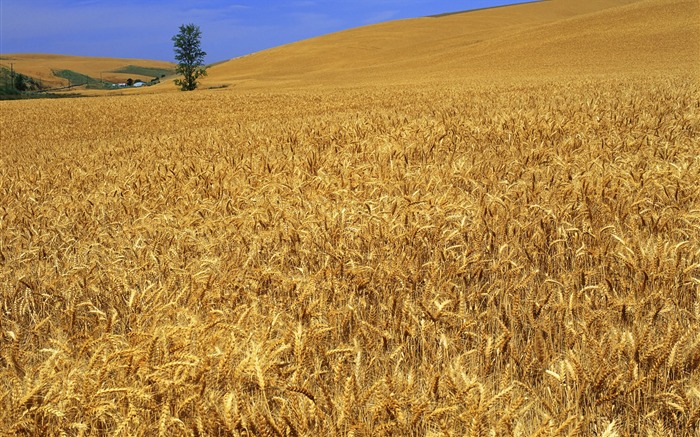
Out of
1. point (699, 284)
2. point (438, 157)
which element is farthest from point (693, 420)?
point (438, 157)

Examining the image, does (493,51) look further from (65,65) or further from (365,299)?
(65,65)

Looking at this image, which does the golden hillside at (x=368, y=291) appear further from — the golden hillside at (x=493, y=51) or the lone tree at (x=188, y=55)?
the lone tree at (x=188, y=55)

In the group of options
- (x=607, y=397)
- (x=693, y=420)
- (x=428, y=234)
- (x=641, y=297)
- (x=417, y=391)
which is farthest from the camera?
(x=428, y=234)

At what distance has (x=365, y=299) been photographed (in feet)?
8.16

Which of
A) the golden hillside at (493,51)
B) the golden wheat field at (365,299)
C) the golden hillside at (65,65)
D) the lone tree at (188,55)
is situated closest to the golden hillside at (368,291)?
the golden wheat field at (365,299)

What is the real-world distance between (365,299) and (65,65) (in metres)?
149

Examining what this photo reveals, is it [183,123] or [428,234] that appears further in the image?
[183,123]

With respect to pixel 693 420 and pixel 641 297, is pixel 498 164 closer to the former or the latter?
pixel 641 297

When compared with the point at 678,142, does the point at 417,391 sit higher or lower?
lower

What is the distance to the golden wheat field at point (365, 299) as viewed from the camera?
1597mm

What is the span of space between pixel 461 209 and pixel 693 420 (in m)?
2.00

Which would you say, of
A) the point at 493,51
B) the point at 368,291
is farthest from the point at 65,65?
the point at 368,291

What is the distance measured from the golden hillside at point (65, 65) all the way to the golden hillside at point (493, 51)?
5654 cm

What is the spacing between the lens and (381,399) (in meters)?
1.52
